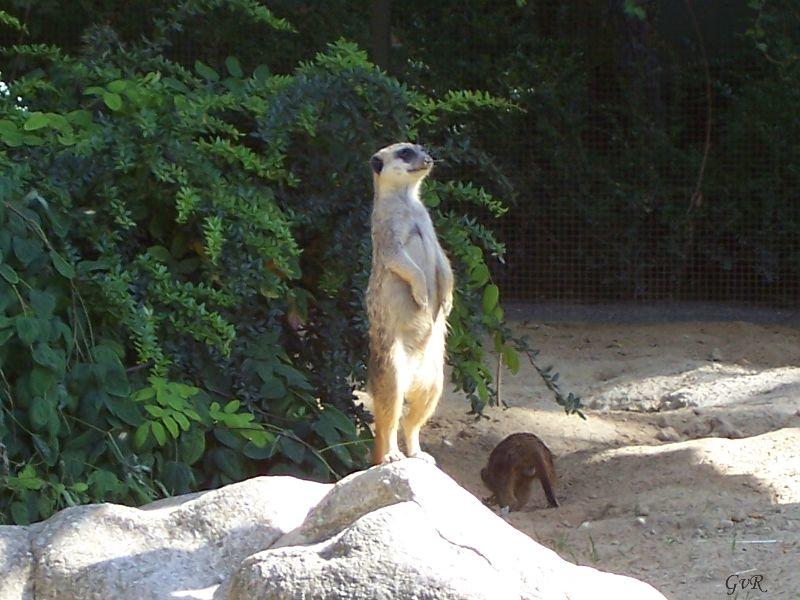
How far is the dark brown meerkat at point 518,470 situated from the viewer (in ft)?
17.6

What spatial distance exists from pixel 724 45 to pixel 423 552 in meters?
6.87

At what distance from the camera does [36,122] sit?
4273 millimetres

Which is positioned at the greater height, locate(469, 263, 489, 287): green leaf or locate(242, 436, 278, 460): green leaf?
locate(469, 263, 489, 287): green leaf

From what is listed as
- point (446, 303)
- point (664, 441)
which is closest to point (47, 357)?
point (446, 303)

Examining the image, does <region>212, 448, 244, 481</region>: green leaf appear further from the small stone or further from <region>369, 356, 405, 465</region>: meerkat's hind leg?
the small stone

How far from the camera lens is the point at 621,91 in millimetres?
8758

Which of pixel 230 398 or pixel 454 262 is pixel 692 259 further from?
pixel 230 398

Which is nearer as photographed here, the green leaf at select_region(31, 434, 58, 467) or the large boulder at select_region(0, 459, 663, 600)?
the large boulder at select_region(0, 459, 663, 600)

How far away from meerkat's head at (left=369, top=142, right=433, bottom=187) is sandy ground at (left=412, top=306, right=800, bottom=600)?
145 centimetres

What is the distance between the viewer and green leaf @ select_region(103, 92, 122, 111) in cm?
442

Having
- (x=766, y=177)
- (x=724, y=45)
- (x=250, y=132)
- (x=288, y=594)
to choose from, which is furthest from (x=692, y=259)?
(x=288, y=594)

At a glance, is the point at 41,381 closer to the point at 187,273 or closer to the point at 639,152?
the point at 187,273

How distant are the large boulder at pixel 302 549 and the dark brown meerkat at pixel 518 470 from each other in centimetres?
210

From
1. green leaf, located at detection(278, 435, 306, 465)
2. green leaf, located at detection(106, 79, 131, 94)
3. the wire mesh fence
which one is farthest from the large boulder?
the wire mesh fence
